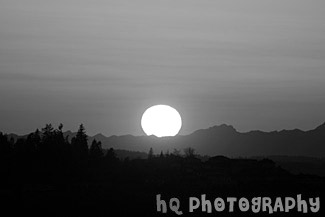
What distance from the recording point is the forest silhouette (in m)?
85.9

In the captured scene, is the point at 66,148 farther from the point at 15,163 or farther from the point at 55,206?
the point at 55,206

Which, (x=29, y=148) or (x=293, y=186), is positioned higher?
(x=29, y=148)

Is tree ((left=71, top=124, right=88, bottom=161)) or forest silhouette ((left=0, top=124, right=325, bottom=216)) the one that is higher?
tree ((left=71, top=124, right=88, bottom=161))

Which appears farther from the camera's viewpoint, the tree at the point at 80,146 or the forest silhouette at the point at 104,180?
the tree at the point at 80,146

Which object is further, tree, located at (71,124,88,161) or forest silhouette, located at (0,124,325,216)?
tree, located at (71,124,88,161)

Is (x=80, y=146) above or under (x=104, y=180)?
above

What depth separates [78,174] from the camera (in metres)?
117

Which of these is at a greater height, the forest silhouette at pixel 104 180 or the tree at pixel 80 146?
the tree at pixel 80 146

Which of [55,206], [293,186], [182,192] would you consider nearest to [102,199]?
[55,206]

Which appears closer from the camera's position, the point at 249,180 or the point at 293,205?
the point at 293,205

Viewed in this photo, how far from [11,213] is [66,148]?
4973 cm

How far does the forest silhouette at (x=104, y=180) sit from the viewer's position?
8594 centimetres

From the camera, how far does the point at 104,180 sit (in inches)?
4518

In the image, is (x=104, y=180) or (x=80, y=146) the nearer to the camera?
(x=104, y=180)
